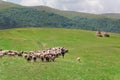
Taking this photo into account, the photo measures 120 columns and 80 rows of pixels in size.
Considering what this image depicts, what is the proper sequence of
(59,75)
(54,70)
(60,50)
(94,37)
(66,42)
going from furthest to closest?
(94,37) → (66,42) → (60,50) → (54,70) → (59,75)

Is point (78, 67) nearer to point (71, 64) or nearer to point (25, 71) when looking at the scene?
point (71, 64)

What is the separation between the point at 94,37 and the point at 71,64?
167 ft

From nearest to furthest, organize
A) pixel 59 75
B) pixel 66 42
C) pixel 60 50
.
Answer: pixel 59 75
pixel 60 50
pixel 66 42

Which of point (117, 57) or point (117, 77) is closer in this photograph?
point (117, 77)

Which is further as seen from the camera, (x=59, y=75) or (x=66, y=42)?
(x=66, y=42)

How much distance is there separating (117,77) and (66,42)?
46.2 m

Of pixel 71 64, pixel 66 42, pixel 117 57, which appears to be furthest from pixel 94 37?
pixel 71 64

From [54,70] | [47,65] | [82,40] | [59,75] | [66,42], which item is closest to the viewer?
[59,75]

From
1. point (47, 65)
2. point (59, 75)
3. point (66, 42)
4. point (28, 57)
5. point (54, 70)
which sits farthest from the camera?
point (66, 42)

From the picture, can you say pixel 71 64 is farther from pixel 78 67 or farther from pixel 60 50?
pixel 60 50

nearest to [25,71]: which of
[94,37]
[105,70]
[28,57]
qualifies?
[28,57]

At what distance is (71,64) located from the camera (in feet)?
153

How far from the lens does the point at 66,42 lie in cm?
8506

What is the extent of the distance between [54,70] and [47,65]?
3.06 metres
